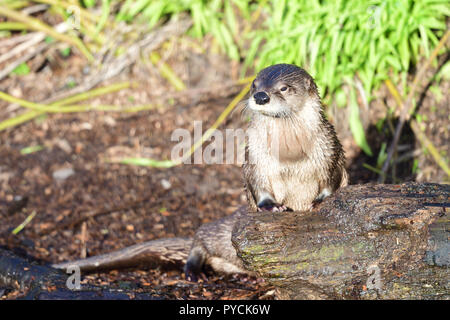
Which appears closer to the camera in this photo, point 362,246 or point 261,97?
point 362,246

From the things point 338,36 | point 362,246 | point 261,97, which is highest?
point 338,36

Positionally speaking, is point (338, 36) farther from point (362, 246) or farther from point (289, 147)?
point (362, 246)

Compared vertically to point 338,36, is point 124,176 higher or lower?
lower

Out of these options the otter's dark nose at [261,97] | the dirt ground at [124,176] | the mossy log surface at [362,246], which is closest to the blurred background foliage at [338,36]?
the dirt ground at [124,176]

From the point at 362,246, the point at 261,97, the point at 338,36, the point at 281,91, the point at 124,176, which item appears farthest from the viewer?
the point at 124,176

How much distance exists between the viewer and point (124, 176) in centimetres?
408

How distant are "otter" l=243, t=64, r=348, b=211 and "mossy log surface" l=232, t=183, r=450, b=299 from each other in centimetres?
23

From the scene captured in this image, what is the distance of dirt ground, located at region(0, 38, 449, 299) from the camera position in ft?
10.7

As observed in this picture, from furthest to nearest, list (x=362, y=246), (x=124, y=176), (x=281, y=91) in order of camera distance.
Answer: (x=124, y=176)
(x=281, y=91)
(x=362, y=246)

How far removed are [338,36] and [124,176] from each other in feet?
5.74

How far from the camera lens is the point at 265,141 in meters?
2.43

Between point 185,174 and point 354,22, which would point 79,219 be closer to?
point 185,174

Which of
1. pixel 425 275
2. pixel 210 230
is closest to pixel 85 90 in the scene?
pixel 210 230

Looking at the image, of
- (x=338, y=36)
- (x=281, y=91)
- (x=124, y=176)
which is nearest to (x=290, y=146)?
(x=281, y=91)
